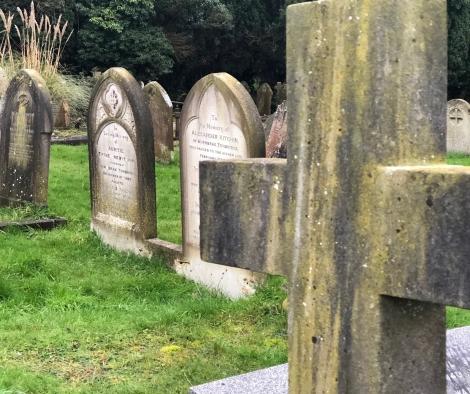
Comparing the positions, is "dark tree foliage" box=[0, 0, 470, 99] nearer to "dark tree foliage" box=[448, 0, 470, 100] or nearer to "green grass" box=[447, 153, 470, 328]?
"dark tree foliage" box=[448, 0, 470, 100]

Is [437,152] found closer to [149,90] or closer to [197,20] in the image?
[149,90]

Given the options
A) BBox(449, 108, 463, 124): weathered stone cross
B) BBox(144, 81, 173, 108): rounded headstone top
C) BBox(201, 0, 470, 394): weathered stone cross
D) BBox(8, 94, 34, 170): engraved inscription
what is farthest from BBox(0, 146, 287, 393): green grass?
BBox(449, 108, 463, 124): weathered stone cross

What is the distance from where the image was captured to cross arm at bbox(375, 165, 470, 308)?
5.25ft

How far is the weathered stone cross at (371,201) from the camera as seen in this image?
1.66 m

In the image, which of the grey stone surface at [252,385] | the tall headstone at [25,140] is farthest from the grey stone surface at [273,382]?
the tall headstone at [25,140]

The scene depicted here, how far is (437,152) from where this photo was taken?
177cm

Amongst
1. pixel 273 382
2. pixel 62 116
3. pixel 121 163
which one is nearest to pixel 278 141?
pixel 121 163

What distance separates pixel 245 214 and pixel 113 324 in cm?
237

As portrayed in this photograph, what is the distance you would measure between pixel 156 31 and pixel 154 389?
77.6ft

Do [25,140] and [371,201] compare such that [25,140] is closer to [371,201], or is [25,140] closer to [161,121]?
[161,121]

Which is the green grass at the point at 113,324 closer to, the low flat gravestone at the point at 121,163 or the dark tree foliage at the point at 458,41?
the low flat gravestone at the point at 121,163

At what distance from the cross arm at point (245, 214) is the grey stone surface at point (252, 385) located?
26.0 inches

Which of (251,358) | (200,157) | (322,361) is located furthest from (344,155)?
(200,157)

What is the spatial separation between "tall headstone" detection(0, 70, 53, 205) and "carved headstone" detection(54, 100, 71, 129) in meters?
7.08
